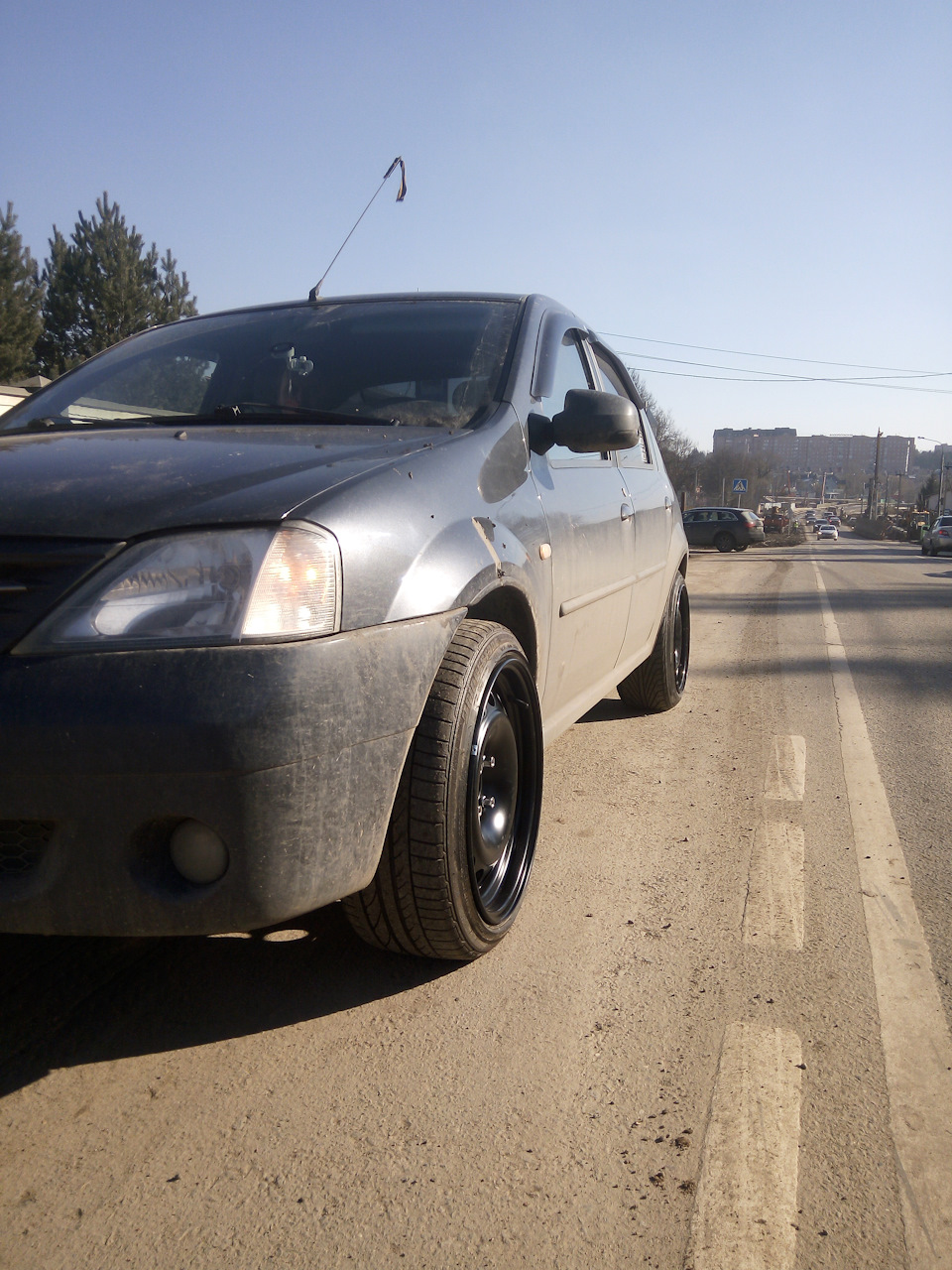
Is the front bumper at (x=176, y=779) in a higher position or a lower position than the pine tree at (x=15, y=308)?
lower

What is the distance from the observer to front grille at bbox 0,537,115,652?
1.68m

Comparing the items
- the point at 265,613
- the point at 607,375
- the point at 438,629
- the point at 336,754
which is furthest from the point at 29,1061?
the point at 607,375

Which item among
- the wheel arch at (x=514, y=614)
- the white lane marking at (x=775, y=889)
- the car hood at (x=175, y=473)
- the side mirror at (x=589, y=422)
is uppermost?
the side mirror at (x=589, y=422)

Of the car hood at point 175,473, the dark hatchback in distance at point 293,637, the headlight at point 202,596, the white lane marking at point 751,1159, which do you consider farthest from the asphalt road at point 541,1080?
the car hood at point 175,473

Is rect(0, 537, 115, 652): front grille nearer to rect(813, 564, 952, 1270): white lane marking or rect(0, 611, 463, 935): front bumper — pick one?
rect(0, 611, 463, 935): front bumper

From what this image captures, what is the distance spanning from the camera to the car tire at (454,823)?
202 cm

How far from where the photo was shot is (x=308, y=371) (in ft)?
9.71

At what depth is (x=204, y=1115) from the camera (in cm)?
179

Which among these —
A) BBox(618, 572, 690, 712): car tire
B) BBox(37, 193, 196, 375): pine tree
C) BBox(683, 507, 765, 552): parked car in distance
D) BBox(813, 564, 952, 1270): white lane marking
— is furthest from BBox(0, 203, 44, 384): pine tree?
BBox(813, 564, 952, 1270): white lane marking

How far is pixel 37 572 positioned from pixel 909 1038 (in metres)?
1.91

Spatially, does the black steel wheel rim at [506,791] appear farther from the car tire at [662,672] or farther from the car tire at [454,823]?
the car tire at [662,672]

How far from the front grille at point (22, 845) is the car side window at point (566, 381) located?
1769 mm

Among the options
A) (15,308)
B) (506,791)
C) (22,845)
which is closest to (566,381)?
(506,791)

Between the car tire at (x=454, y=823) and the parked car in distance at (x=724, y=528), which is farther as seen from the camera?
the parked car in distance at (x=724, y=528)
